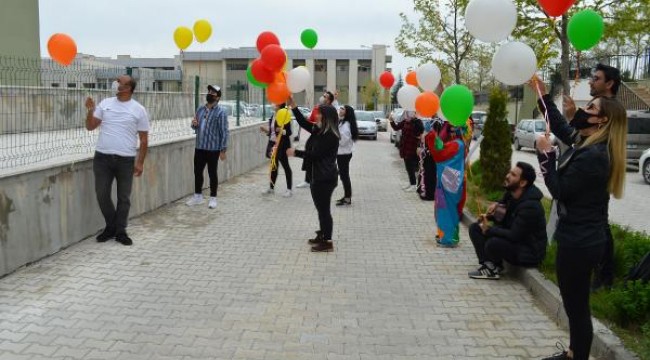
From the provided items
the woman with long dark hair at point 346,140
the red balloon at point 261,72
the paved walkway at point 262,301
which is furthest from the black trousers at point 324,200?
the woman with long dark hair at point 346,140

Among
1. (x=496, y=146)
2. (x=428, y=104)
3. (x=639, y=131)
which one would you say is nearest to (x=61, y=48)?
(x=428, y=104)

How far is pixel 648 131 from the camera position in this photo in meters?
18.0

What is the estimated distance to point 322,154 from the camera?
22.1ft

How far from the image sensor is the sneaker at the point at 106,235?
697 centimetres

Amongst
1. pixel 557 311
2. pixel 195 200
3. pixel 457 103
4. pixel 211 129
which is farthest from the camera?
pixel 195 200

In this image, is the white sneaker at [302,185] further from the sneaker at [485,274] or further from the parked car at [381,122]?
the parked car at [381,122]

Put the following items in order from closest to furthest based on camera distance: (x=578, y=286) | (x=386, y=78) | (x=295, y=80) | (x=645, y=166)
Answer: (x=578, y=286) < (x=295, y=80) < (x=386, y=78) < (x=645, y=166)

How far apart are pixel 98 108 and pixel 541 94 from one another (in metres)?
4.94

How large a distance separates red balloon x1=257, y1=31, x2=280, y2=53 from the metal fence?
1.98m

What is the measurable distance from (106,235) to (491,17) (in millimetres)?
5059

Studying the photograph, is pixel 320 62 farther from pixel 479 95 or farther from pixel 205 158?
pixel 205 158

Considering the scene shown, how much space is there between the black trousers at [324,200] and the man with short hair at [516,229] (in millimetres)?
1838

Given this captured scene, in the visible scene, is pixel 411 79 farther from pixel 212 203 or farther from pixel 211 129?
pixel 212 203

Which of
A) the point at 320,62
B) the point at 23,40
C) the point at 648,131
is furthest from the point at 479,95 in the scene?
the point at 320,62
